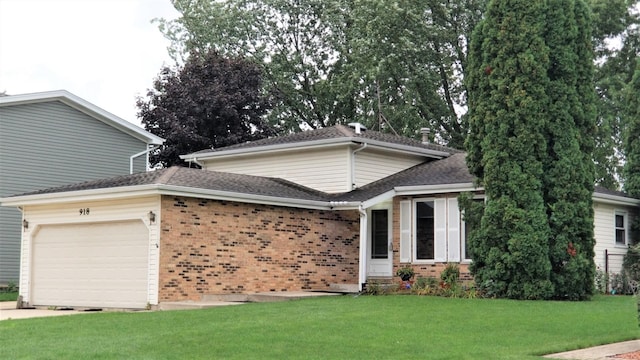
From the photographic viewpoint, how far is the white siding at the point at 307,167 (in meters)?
24.3

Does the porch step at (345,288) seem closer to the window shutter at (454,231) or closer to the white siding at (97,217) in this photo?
the window shutter at (454,231)

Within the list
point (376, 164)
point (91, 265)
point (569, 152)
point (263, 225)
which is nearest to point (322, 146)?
point (376, 164)

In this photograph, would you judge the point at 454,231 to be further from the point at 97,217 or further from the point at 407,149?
the point at 97,217

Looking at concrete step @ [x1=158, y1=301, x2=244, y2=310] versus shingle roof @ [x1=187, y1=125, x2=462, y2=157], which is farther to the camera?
shingle roof @ [x1=187, y1=125, x2=462, y2=157]

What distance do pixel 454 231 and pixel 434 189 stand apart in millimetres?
1207

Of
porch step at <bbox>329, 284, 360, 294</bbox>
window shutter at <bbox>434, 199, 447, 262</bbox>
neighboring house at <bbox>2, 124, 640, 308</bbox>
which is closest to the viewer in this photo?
neighboring house at <bbox>2, 124, 640, 308</bbox>

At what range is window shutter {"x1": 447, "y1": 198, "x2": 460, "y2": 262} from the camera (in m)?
22.1

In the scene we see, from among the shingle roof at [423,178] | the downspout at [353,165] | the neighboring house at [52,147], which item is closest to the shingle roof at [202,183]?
the downspout at [353,165]

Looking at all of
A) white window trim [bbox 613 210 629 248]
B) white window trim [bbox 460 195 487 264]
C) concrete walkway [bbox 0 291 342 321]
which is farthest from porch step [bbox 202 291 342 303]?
white window trim [bbox 613 210 629 248]

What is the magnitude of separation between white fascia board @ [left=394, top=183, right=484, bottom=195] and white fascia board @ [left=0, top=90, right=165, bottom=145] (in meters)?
11.1

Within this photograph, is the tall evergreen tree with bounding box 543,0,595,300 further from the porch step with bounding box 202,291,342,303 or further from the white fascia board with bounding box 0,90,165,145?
the white fascia board with bounding box 0,90,165,145

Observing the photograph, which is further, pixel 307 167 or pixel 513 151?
pixel 307 167

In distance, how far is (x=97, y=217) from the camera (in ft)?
65.8

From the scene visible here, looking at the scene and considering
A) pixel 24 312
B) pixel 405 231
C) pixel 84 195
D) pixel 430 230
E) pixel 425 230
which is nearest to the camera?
pixel 24 312
